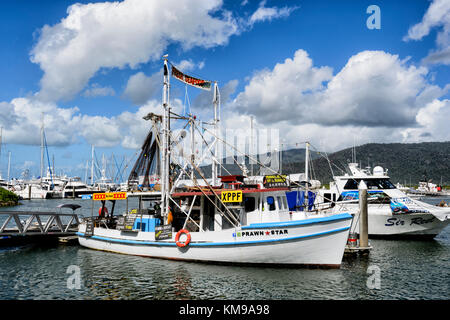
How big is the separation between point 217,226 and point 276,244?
4.05m

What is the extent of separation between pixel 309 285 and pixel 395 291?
148 inches

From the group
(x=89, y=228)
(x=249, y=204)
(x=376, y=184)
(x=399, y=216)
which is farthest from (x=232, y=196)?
(x=376, y=184)

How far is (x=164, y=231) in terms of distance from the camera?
19391mm

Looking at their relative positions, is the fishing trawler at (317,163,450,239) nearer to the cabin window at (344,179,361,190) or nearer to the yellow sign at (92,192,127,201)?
the cabin window at (344,179,361,190)

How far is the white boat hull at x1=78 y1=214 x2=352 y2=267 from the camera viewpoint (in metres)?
16.8

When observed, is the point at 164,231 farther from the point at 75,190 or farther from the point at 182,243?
the point at 75,190

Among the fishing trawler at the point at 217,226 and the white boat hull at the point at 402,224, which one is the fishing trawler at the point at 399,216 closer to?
the white boat hull at the point at 402,224

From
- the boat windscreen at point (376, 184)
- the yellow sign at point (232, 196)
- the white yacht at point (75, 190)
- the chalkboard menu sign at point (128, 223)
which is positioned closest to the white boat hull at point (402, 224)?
the boat windscreen at point (376, 184)

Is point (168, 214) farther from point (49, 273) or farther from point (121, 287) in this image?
point (49, 273)

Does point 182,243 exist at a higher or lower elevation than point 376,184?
lower

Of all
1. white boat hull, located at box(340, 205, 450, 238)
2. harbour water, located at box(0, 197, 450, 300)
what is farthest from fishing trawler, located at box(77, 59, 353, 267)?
white boat hull, located at box(340, 205, 450, 238)

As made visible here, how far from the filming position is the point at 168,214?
20.1 m

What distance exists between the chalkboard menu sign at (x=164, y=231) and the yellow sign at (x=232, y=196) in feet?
12.0
